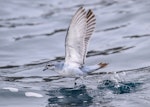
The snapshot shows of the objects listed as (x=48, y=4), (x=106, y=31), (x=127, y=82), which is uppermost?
(x=48, y=4)

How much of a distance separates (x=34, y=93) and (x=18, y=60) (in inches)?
102

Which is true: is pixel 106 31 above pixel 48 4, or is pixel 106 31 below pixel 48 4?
below

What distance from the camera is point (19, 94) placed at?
8.80 meters

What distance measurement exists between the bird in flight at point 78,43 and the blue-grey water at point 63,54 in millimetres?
452

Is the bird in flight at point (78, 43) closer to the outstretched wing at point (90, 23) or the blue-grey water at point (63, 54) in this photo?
the outstretched wing at point (90, 23)

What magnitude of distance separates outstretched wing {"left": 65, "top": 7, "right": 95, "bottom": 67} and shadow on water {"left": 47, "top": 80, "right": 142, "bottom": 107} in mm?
545

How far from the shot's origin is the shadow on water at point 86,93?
8203 millimetres

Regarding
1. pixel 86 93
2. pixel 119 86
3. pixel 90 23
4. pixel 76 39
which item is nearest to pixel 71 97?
pixel 86 93

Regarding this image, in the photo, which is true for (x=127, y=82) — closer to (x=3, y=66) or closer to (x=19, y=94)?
(x=19, y=94)

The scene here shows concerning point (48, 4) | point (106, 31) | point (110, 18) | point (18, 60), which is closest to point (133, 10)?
point (110, 18)

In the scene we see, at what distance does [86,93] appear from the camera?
8.62m

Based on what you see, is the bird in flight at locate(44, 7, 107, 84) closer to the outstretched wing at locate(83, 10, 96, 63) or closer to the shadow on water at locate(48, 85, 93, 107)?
the outstretched wing at locate(83, 10, 96, 63)

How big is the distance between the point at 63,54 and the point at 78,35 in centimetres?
344

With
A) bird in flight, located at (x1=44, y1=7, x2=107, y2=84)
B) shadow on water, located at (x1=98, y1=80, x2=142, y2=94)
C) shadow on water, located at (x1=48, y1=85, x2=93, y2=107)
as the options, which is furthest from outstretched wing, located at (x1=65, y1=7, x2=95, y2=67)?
shadow on water, located at (x1=98, y1=80, x2=142, y2=94)
